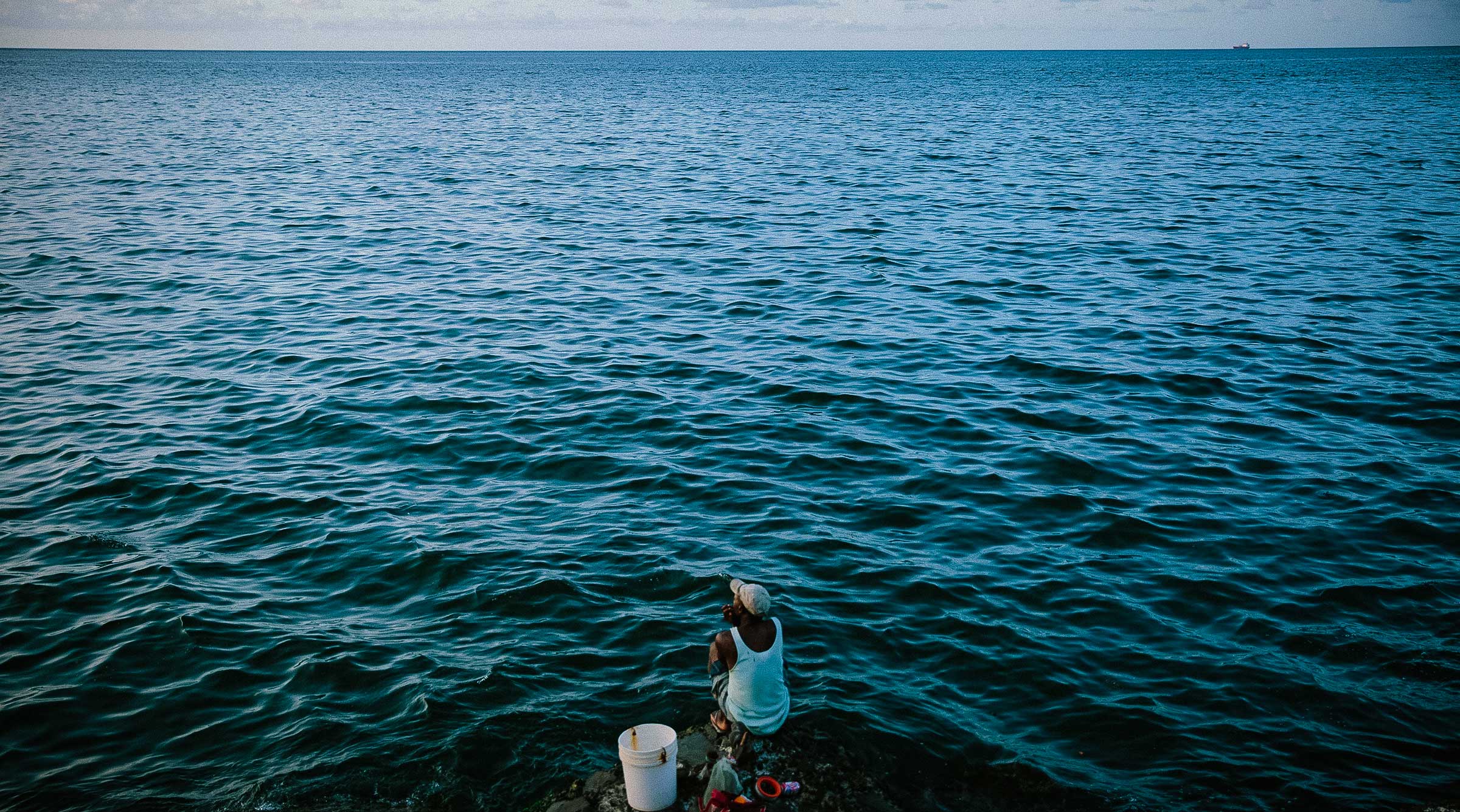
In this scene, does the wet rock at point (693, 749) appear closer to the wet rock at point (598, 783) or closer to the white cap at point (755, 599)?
the wet rock at point (598, 783)

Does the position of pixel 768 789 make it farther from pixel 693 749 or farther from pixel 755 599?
pixel 755 599

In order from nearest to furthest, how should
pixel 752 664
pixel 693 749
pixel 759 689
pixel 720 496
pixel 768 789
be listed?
1. pixel 768 789
2. pixel 752 664
3. pixel 759 689
4. pixel 693 749
5. pixel 720 496

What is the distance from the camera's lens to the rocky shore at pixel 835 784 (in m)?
7.54

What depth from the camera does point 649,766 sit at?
23.4 ft

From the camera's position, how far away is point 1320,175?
4078 cm

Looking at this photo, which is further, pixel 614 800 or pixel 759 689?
pixel 759 689

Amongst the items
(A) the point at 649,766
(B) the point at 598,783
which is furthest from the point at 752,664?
(B) the point at 598,783

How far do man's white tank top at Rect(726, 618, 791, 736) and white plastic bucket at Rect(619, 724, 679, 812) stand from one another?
0.70 meters

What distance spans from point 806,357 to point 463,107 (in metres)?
84.5

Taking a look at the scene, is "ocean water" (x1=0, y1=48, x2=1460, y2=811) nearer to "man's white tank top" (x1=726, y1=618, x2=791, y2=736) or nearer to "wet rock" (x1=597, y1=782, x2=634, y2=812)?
"wet rock" (x1=597, y1=782, x2=634, y2=812)

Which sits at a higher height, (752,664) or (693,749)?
(752,664)

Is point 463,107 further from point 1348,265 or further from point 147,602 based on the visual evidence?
point 147,602

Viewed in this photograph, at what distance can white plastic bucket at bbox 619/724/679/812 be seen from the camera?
7.09 meters

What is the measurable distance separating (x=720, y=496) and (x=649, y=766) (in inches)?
267
